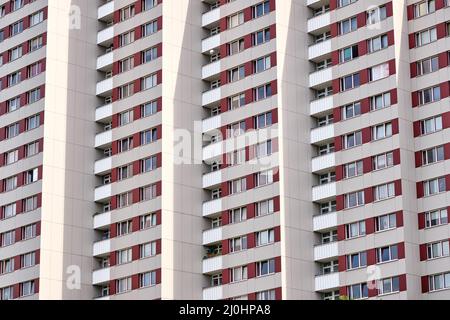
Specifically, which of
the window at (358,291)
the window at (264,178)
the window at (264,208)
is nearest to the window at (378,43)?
the window at (264,178)

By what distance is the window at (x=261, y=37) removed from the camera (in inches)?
4184

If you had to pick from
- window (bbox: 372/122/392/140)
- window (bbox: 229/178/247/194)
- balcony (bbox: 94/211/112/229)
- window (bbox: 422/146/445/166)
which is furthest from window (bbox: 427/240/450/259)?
balcony (bbox: 94/211/112/229)

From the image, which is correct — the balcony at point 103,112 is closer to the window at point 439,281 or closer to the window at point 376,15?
the window at point 376,15

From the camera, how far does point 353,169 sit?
326 feet

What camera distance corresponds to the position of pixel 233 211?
10519cm

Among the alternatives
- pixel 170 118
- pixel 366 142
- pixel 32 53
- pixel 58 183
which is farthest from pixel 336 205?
pixel 32 53

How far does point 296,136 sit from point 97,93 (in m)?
24.9

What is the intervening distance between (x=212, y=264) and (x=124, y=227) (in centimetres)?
1105

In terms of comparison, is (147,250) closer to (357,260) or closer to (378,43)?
(357,260)

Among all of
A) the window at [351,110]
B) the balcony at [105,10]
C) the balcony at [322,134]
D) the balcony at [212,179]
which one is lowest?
the balcony at [212,179]

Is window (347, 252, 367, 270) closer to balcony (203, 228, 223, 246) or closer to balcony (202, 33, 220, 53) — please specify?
balcony (203, 228, 223, 246)

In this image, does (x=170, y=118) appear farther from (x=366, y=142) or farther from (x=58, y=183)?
(x=366, y=142)

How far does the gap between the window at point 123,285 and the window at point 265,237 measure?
14545 millimetres

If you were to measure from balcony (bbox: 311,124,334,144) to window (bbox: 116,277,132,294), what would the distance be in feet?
73.8
